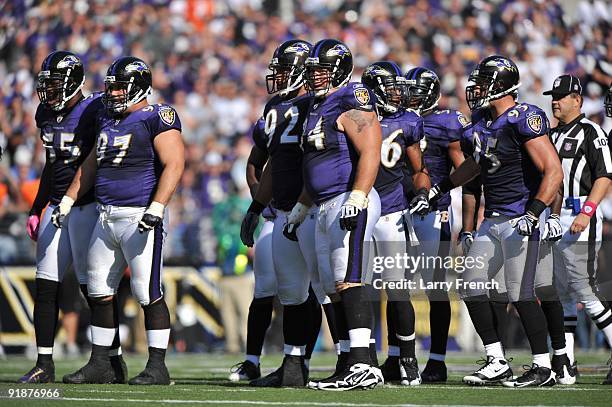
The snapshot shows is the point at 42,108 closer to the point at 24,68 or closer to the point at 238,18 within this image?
the point at 24,68

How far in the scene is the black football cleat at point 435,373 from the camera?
792 centimetres

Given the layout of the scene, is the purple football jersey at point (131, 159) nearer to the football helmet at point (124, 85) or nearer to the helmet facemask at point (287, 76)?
the football helmet at point (124, 85)

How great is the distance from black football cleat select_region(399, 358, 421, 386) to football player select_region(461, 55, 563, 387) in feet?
1.14

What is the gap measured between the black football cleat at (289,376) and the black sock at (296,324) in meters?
0.11

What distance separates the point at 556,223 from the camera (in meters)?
7.25

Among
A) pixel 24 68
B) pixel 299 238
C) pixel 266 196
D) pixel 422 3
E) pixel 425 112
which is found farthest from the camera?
pixel 422 3

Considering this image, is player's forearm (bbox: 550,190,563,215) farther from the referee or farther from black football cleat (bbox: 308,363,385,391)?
black football cleat (bbox: 308,363,385,391)

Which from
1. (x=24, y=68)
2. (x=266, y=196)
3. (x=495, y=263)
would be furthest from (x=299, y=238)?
(x=24, y=68)

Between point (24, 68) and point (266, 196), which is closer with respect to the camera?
point (266, 196)

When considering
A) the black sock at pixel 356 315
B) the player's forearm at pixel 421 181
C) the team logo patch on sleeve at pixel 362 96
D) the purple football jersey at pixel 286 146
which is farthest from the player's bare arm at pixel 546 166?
the purple football jersey at pixel 286 146

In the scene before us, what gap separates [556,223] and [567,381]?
1.09 m

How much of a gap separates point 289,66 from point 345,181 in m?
1.14

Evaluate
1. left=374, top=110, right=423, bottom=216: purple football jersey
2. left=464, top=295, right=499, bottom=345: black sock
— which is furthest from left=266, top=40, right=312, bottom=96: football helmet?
left=464, top=295, right=499, bottom=345: black sock

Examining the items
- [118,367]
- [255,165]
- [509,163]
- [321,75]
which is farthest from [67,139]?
[509,163]
